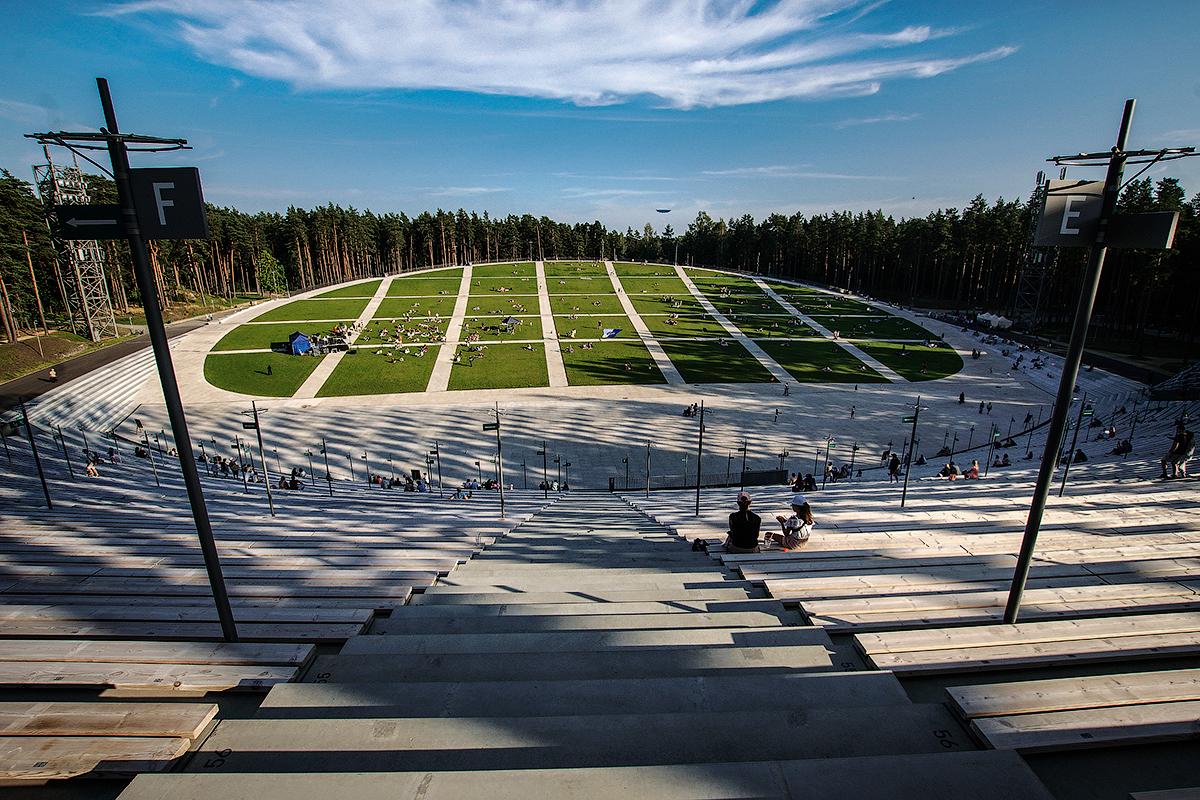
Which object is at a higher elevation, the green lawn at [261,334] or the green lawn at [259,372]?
the green lawn at [261,334]

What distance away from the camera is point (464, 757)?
3.49 metres

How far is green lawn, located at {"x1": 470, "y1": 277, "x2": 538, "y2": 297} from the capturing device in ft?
314

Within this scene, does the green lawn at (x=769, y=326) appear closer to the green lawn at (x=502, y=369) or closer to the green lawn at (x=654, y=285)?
the green lawn at (x=654, y=285)

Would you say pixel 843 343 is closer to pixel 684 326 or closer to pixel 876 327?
pixel 876 327

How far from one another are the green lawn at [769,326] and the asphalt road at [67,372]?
219ft

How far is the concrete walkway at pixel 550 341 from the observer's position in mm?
54938

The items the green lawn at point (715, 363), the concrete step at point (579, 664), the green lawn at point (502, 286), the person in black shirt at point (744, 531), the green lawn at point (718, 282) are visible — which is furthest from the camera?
the green lawn at point (718, 282)

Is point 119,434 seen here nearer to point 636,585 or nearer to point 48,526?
point 48,526

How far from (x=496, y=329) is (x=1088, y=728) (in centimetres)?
7114

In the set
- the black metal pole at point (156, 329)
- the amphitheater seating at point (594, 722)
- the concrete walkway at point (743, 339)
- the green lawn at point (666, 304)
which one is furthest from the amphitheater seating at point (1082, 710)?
the green lawn at point (666, 304)

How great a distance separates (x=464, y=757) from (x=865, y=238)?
401 ft

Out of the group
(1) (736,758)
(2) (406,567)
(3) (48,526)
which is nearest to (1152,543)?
(1) (736,758)

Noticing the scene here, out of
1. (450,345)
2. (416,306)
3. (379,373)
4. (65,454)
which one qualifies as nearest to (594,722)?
(65,454)

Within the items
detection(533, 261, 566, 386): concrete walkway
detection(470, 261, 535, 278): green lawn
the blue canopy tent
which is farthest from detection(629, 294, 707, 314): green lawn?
the blue canopy tent
